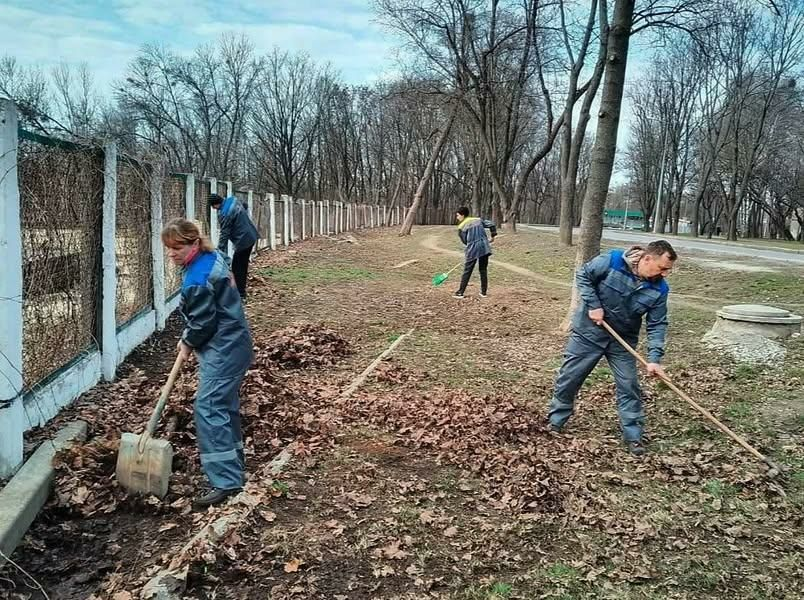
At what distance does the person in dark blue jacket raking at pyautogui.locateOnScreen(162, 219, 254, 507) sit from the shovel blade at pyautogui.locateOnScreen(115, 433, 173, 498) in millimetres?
237

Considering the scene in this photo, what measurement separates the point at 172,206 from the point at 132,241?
2004 millimetres

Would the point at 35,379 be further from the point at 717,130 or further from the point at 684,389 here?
the point at 717,130

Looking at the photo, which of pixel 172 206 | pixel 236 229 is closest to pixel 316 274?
pixel 236 229

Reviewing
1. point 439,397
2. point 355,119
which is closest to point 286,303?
point 439,397

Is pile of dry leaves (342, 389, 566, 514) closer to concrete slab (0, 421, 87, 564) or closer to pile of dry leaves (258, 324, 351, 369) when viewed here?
pile of dry leaves (258, 324, 351, 369)

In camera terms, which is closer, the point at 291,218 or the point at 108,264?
the point at 108,264

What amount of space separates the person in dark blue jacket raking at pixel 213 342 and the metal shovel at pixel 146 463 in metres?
0.23

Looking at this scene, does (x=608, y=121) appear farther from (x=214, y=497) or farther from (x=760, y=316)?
(x=214, y=497)

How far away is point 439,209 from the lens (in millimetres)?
67188

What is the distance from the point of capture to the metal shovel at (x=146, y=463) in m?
4.07

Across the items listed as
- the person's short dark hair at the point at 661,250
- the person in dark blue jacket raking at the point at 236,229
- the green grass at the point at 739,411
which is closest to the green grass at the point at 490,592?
the person's short dark hair at the point at 661,250

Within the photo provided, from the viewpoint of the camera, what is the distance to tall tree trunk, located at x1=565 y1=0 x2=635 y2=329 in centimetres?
844

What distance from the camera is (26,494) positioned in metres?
3.77

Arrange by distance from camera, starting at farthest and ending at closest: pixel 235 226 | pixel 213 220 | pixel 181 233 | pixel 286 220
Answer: pixel 286 220 < pixel 213 220 < pixel 235 226 < pixel 181 233
